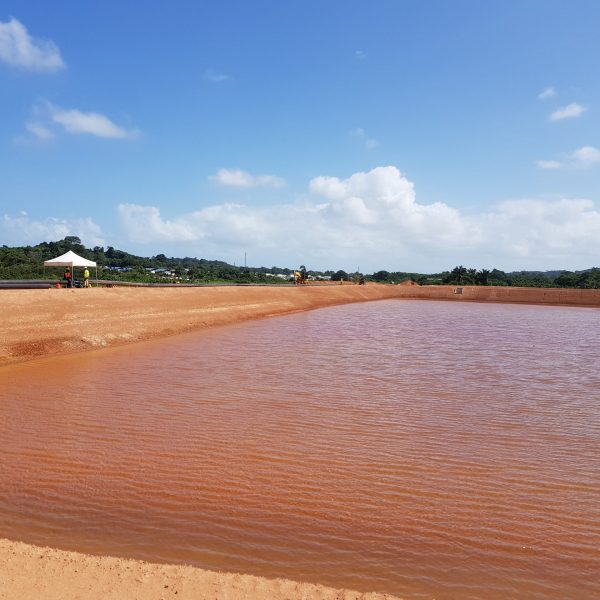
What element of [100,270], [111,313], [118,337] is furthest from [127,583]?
[100,270]

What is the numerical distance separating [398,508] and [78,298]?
794 inches

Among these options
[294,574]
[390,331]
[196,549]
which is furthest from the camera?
[390,331]

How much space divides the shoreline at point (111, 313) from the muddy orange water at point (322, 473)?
386 centimetres

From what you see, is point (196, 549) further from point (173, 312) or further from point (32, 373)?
point (173, 312)

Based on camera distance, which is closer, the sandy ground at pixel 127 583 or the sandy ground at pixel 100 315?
the sandy ground at pixel 127 583

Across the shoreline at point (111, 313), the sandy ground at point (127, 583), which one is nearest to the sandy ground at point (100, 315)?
the shoreline at point (111, 313)

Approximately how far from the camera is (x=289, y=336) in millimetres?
23047

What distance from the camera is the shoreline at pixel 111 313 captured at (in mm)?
17297

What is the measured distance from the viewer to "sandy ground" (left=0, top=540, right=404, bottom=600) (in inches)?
153

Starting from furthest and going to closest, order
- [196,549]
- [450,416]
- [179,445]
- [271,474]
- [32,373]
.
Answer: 1. [32,373]
2. [450,416]
3. [179,445]
4. [271,474]
5. [196,549]

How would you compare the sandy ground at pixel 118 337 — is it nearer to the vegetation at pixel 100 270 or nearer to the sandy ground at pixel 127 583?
the sandy ground at pixel 127 583

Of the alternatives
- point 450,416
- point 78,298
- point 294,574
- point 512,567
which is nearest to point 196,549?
point 294,574

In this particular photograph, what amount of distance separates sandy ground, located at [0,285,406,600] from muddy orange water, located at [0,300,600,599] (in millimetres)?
372

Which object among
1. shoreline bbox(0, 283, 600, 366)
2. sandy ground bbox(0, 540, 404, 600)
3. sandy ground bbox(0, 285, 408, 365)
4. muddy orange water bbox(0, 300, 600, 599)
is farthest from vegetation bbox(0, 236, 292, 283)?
sandy ground bbox(0, 540, 404, 600)
